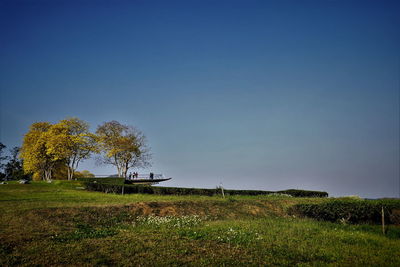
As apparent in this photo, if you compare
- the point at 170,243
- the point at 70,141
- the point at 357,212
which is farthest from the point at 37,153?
the point at 357,212

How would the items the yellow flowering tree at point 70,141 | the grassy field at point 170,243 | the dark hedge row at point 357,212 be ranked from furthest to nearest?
the yellow flowering tree at point 70,141 < the dark hedge row at point 357,212 < the grassy field at point 170,243

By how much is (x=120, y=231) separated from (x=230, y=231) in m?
5.91

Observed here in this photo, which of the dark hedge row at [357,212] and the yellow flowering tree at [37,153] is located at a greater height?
the yellow flowering tree at [37,153]

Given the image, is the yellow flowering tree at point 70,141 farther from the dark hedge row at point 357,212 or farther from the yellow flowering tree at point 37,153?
the dark hedge row at point 357,212

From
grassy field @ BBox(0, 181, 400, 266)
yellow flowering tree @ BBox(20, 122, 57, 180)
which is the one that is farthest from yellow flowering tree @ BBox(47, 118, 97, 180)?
grassy field @ BBox(0, 181, 400, 266)

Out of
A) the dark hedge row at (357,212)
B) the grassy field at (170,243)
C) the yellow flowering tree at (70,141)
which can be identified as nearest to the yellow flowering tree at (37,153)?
the yellow flowering tree at (70,141)

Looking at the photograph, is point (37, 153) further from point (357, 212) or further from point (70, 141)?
point (357, 212)

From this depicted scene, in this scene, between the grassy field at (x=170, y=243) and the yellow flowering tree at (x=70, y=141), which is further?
the yellow flowering tree at (x=70, y=141)

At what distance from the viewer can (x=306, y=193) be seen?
43.7 m

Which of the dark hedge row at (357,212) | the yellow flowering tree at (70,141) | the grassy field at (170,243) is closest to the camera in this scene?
the grassy field at (170,243)

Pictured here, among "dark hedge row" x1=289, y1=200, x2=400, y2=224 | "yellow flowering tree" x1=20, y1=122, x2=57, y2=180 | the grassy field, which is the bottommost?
the grassy field

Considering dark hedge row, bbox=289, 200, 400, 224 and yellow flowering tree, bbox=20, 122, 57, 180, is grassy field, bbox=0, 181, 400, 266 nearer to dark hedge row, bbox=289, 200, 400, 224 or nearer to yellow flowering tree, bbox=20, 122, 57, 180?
dark hedge row, bbox=289, 200, 400, 224

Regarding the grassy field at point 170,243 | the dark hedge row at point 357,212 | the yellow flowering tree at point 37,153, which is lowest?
the grassy field at point 170,243

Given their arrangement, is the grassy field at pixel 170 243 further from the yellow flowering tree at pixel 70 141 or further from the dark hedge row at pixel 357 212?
the yellow flowering tree at pixel 70 141
